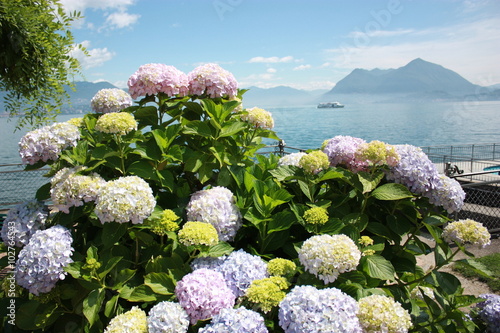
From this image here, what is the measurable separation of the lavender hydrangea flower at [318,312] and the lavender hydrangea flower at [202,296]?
24 cm

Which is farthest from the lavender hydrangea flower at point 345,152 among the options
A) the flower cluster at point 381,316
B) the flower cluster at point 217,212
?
the flower cluster at point 381,316

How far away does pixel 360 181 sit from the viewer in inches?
68.6

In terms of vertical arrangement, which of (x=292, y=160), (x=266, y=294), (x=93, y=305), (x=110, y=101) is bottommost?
(x=93, y=305)

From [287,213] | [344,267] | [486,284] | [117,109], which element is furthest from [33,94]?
[486,284]

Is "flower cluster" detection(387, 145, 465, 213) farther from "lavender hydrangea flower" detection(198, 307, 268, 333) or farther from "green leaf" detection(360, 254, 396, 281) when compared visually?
"lavender hydrangea flower" detection(198, 307, 268, 333)

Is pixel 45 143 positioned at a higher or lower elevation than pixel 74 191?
higher

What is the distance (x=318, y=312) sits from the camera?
1130 mm

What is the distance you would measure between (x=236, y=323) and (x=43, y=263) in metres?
0.90

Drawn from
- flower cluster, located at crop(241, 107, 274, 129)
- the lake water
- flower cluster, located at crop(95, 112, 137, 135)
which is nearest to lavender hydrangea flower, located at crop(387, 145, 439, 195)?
flower cluster, located at crop(241, 107, 274, 129)

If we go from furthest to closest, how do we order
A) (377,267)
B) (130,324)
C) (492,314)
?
(492,314) → (377,267) → (130,324)

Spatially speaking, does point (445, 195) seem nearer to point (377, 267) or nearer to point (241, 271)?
point (377, 267)

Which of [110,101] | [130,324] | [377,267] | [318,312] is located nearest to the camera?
[318,312]

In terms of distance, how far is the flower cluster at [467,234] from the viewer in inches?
62.6

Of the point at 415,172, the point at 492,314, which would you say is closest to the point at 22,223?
the point at 415,172
